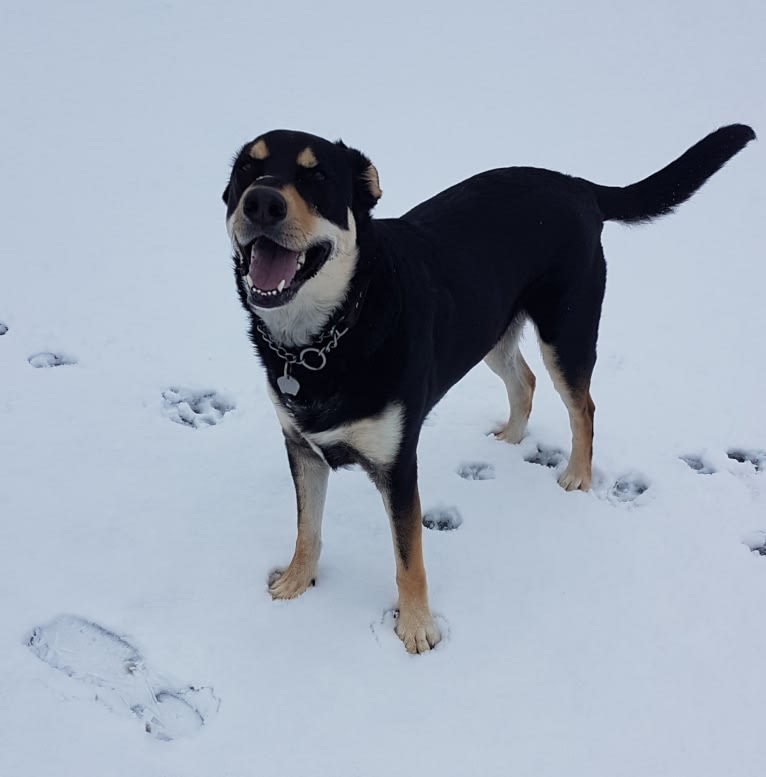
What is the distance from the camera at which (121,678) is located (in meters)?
2.55

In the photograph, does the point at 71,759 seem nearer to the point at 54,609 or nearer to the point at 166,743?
the point at 166,743

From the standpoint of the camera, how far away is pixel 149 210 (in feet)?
19.9

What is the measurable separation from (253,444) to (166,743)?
1.61 m

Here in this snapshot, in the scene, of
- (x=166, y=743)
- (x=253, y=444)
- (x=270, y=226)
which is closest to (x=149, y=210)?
(x=253, y=444)

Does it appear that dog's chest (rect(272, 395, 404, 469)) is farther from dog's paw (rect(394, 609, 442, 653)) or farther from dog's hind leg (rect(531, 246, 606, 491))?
dog's hind leg (rect(531, 246, 606, 491))

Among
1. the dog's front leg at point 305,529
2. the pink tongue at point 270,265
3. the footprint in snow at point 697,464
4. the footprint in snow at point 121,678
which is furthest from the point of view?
Result: the footprint in snow at point 697,464

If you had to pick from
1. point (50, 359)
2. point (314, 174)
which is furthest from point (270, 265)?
point (50, 359)

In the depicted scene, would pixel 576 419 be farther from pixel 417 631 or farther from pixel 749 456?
pixel 417 631

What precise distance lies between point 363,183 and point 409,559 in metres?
1.32

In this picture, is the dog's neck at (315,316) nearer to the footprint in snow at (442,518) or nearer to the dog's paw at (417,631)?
the dog's paw at (417,631)

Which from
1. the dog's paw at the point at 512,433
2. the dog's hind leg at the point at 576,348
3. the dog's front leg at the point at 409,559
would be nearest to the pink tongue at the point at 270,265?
the dog's front leg at the point at 409,559

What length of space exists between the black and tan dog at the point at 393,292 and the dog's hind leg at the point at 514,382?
1.05 ft

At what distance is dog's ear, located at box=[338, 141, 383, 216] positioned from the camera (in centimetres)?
255

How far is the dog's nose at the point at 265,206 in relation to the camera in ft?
7.25
